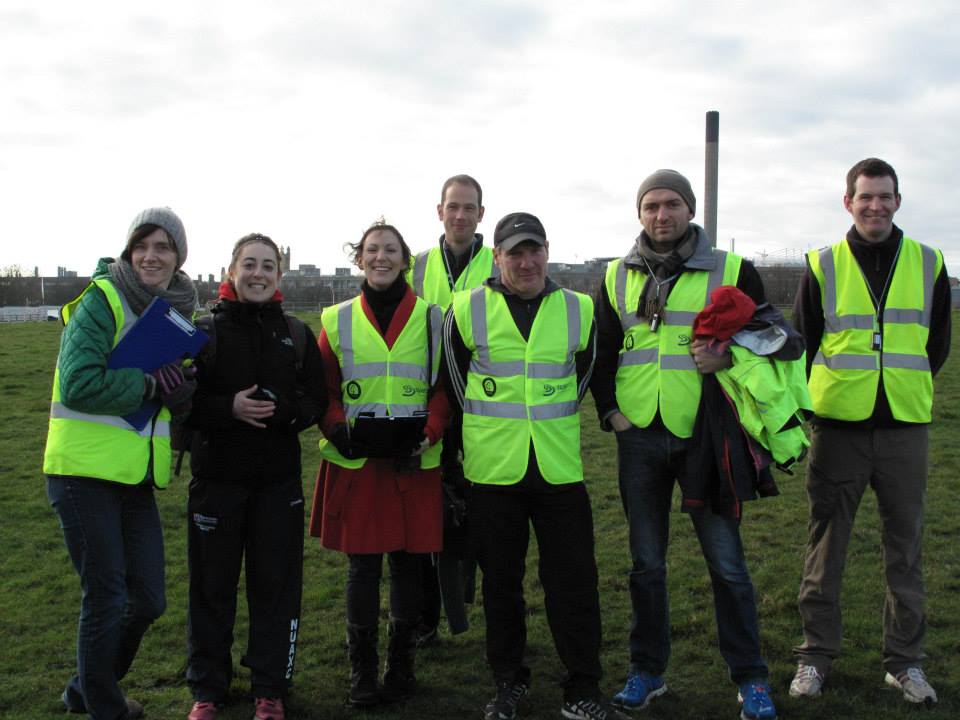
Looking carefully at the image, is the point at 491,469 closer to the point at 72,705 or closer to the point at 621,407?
the point at 621,407

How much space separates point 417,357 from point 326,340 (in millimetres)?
495

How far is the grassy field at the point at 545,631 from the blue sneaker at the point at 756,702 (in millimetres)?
95

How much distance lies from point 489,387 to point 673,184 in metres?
1.34

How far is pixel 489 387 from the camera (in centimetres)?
416

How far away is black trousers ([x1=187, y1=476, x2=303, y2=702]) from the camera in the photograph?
4059mm

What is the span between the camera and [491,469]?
4.09 meters

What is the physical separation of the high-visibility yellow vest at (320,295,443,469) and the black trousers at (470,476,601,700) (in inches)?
20.3

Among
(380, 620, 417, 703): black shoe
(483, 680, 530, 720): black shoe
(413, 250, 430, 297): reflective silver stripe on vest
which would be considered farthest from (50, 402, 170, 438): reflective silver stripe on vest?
(483, 680, 530, 720): black shoe

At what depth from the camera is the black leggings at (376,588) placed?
14.2 ft

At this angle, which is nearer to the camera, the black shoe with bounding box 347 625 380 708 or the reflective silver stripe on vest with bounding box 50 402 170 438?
the reflective silver stripe on vest with bounding box 50 402 170 438

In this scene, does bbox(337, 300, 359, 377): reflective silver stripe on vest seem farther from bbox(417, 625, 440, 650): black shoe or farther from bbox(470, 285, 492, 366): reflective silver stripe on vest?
bbox(417, 625, 440, 650): black shoe

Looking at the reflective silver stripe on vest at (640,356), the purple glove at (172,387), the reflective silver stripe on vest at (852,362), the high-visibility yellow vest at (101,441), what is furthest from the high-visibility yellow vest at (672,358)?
the high-visibility yellow vest at (101,441)

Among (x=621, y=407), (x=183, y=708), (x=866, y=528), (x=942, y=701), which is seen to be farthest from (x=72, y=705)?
(x=866, y=528)

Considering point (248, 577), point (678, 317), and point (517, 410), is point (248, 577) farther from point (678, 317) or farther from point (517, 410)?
point (678, 317)
